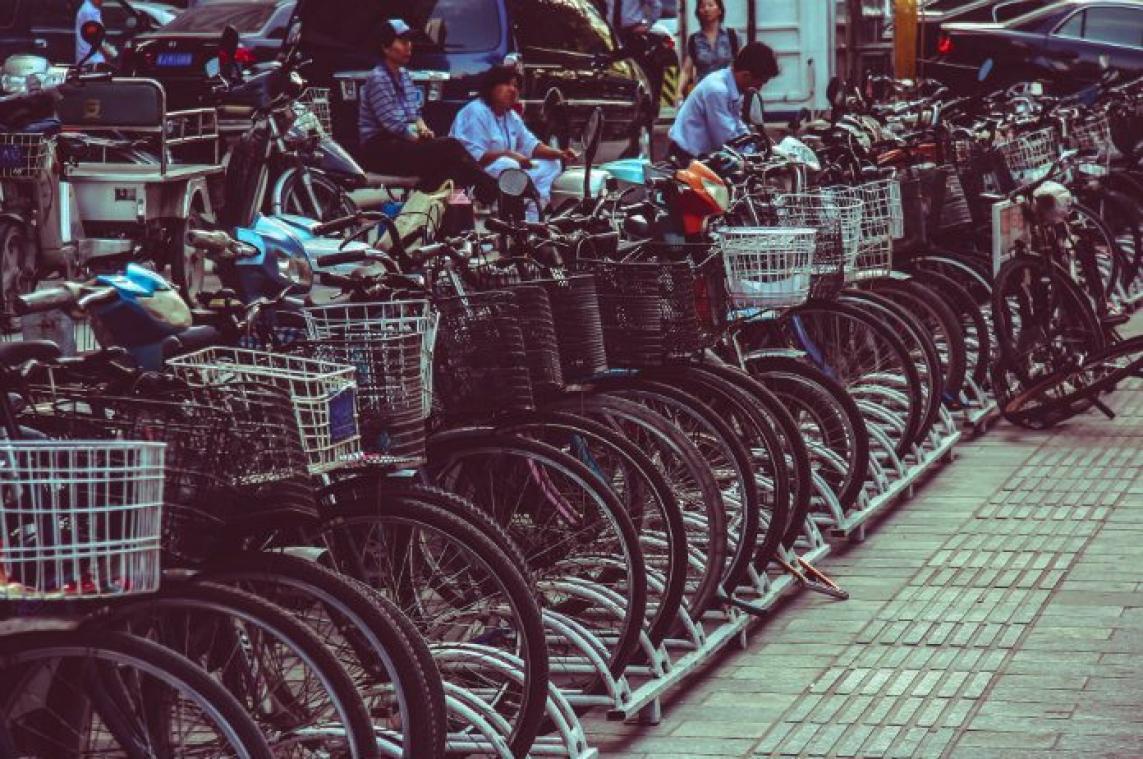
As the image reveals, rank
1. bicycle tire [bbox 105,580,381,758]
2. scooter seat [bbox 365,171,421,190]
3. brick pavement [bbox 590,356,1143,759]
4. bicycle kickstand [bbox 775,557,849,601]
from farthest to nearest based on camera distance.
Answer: scooter seat [bbox 365,171,421,190] < bicycle kickstand [bbox 775,557,849,601] < brick pavement [bbox 590,356,1143,759] < bicycle tire [bbox 105,580,381,758]

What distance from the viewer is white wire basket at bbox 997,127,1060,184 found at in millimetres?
11228

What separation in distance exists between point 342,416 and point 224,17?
17327 mm

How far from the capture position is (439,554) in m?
4.97

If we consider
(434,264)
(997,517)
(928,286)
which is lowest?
(997,517)

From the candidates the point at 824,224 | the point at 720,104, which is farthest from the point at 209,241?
the point at 720,104

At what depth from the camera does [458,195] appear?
7965 mm

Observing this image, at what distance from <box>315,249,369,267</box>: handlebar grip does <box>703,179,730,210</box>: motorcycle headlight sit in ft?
6.63

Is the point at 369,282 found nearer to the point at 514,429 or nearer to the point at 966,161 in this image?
the point at 514,429

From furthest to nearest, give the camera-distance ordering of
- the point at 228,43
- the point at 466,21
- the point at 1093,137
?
the point at 466,21 → the point at 228,43 → the point at 1093,137

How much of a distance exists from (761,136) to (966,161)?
1.74m

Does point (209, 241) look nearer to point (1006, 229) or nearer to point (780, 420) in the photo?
point (780, 420)

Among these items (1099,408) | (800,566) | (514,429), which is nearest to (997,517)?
(800,566)

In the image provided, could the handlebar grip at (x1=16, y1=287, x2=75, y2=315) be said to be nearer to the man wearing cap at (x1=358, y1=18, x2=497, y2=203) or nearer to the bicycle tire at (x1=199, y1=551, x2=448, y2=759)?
the bicycle tire at (x1=199, y1=551, x2=448, y2=759)

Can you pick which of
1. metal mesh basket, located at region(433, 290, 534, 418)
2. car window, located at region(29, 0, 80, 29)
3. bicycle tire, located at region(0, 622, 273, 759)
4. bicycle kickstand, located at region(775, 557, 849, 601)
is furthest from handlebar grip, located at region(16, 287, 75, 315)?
car window, located at region(29, 0, 80, 29)
